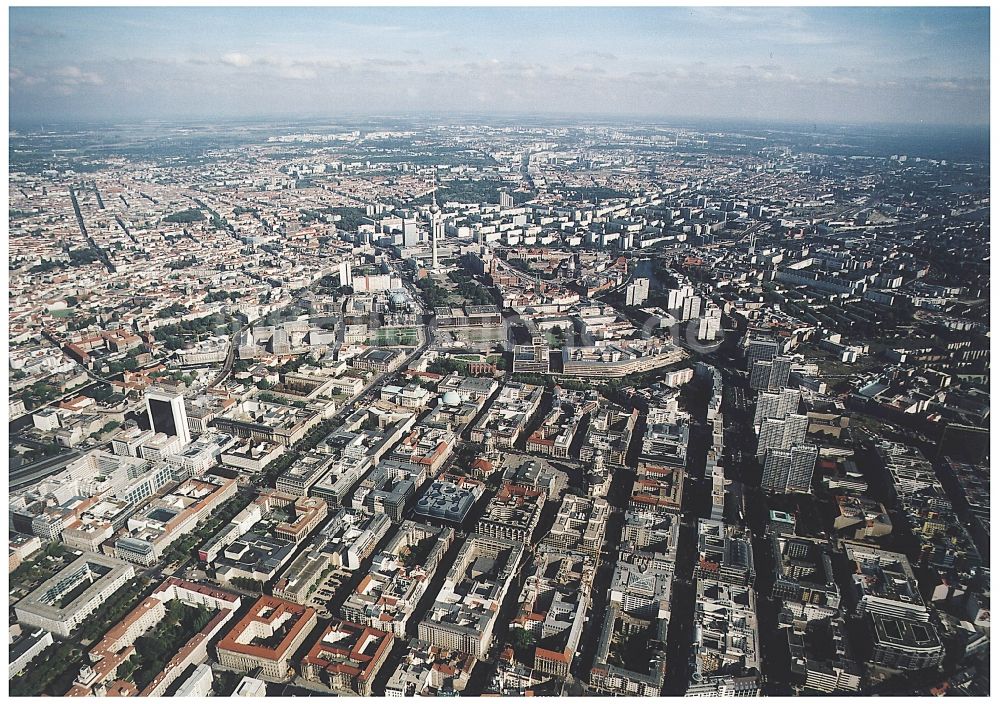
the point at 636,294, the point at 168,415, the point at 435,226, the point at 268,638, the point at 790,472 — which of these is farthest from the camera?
the point at 435,226

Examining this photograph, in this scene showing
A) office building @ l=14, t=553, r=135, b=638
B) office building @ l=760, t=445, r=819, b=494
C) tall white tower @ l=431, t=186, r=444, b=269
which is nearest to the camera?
office building @ l=14, t=553, r=135, b=638

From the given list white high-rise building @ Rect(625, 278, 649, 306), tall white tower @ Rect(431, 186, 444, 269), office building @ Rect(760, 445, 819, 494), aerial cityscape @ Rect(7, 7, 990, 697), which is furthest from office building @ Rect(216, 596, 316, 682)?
tall white tower @ Rect(431, 186, 444, 269)

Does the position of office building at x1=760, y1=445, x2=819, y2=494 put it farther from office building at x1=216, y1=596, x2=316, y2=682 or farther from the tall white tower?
the tall white tower

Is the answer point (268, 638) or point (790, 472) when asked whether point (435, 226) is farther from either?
point (268, 638)

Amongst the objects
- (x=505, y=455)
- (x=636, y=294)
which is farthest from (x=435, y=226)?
(x=505, y=455)

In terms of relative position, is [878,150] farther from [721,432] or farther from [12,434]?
[12,434]

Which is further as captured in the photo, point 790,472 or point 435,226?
point 435,226
